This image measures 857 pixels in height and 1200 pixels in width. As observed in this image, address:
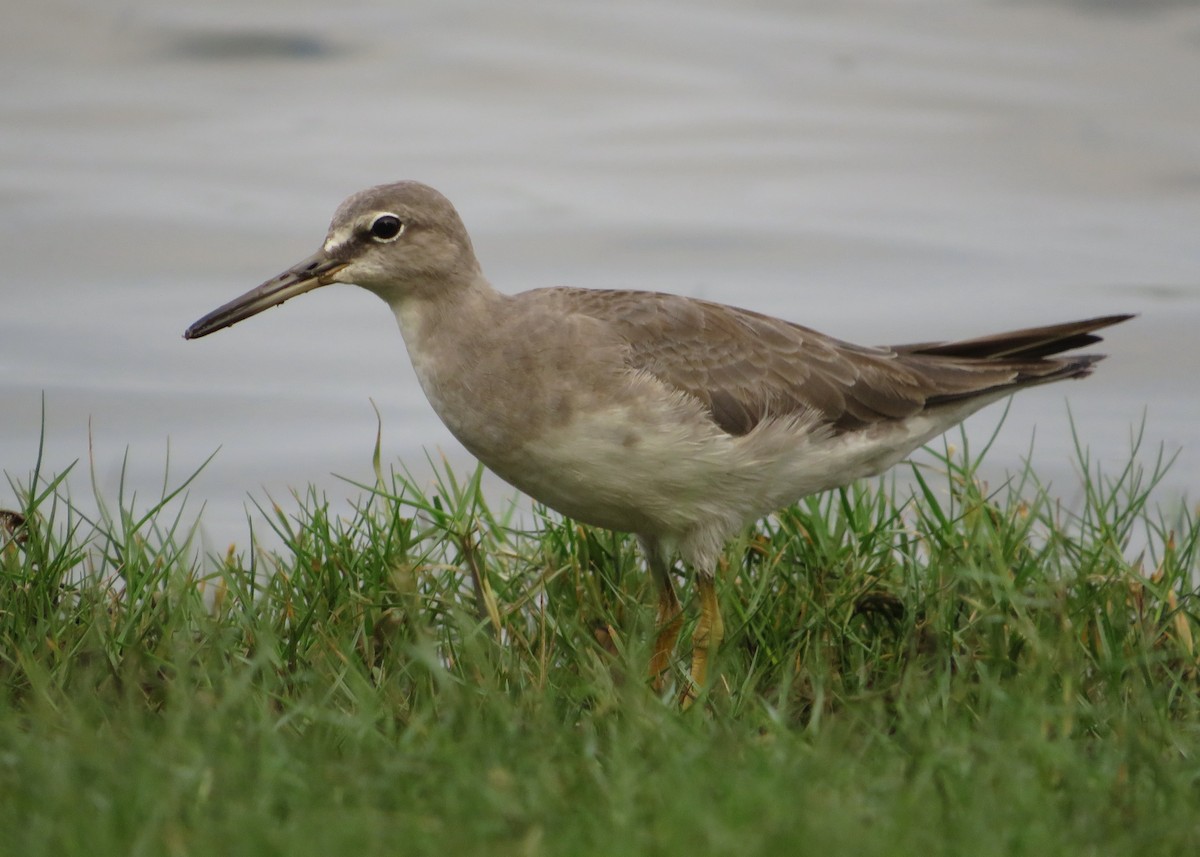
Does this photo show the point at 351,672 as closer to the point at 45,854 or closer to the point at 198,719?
the point at 198,719

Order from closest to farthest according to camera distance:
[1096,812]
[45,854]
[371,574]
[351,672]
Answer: [45,854], [1096,812], [351,672], [371,574]

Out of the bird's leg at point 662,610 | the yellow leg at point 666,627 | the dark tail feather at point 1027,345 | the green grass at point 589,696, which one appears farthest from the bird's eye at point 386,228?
the dark tail feather at point 1027,345

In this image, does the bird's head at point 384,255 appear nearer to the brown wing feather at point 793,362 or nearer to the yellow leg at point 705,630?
the brown wing feather at point 793,362

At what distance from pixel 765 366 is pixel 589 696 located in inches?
71.1

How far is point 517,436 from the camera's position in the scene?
5.97 metres

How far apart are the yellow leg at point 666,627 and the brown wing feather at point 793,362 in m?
0.74

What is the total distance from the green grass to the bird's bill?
0.89 m

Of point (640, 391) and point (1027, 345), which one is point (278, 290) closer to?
point (640, 391)

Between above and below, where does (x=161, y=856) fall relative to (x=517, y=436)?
below

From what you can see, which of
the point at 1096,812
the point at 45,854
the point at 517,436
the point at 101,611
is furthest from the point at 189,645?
the point at 1096,812

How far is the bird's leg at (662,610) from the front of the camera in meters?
6.50

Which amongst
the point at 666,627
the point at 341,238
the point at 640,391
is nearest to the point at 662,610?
the point at 666,627

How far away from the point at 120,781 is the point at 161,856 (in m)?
0.31

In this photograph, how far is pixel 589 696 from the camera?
18.1ft
